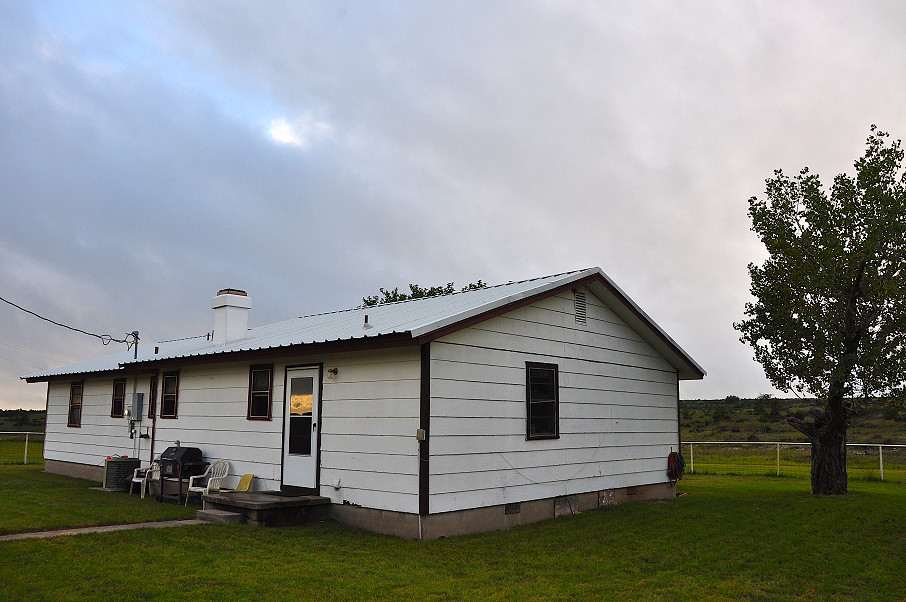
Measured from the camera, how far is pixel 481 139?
17500 millimetres

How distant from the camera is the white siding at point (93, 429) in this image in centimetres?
1585

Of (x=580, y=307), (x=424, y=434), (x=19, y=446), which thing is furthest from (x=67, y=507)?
(x=19, y=446)

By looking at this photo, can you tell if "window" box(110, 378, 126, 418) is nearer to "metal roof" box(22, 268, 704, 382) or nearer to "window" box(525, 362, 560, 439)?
"metal roof" box(22, 268, 704, 382)

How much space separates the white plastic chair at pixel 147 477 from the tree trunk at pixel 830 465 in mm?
13691

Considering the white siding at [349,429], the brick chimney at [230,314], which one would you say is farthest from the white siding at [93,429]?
the white siding at [349,429]

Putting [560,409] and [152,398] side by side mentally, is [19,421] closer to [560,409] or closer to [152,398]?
[152,398]

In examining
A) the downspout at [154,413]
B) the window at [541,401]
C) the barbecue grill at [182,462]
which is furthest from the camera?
the downspout at [154,413]

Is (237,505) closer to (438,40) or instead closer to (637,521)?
(637,521)

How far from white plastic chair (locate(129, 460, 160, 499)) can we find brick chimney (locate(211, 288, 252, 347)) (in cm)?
275

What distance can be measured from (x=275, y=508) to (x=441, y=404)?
289 cm

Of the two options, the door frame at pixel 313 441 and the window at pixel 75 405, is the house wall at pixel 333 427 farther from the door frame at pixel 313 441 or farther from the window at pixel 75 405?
the window at pixel 75 405

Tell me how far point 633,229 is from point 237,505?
36.8 ft

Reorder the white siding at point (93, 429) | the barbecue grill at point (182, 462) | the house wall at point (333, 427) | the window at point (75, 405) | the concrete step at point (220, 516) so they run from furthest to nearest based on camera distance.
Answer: the window at point (75, 405) < the white siding at point (93, 429) < the barbecue grill at point (182, 462) < the concrete step at point (220, 516) < the house wall at point (333, 427)

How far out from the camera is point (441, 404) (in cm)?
970
